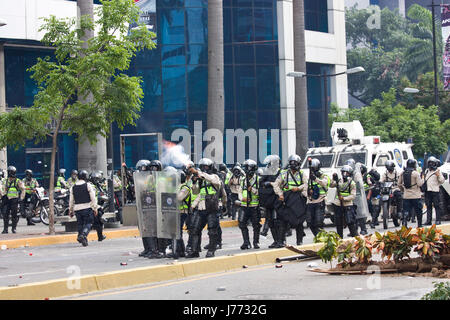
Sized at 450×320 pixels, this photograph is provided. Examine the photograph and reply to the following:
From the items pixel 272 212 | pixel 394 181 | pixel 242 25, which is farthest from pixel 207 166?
pixel 242 25

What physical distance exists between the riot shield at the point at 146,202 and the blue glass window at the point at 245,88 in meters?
30.1

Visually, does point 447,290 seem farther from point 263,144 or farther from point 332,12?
point 332,12

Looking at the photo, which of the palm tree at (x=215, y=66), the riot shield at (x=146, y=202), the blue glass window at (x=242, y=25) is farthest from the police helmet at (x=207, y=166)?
the blue glass window at (x=242, y=25)

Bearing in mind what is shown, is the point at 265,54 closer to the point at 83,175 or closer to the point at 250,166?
the point at 83,175

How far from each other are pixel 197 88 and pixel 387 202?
24.1 meters

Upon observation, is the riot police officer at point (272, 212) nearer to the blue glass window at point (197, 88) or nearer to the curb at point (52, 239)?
the curb at point (52, 239)

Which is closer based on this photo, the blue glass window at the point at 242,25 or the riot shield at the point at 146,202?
the riot shield at the point at 146,202

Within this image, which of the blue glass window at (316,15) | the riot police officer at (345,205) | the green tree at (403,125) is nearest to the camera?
the riot police officer at (345,205)

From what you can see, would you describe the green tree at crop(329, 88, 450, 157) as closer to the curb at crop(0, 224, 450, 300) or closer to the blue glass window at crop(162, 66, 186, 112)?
the blue glass window at crop(162, 66, 186, 112)

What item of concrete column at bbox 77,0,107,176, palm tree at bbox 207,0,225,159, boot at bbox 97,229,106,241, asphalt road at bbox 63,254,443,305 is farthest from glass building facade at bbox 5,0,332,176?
asphalt road at bbox 63,254,443,305

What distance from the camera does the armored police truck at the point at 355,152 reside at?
2356 centimetres
